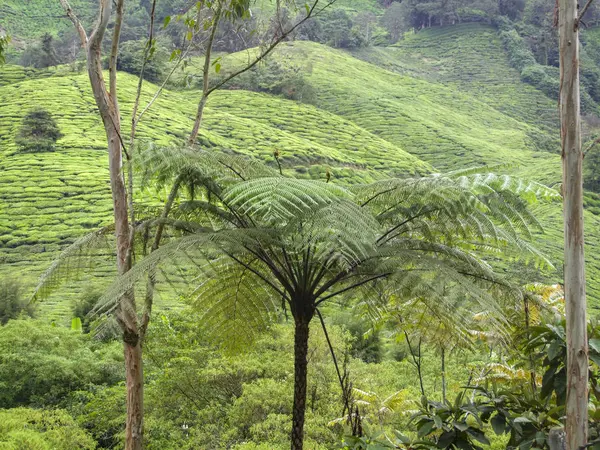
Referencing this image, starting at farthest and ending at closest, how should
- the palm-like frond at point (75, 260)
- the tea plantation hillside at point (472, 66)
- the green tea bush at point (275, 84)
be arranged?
the tea plantation hillside at point (472, 66), the green tea bush at point (275, 84), the palm-like frond at point (75, 260)

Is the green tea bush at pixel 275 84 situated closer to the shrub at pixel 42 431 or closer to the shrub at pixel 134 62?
the shrub at pixel 134 62

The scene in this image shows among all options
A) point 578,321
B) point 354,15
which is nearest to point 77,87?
point 578,321

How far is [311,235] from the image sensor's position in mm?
2561

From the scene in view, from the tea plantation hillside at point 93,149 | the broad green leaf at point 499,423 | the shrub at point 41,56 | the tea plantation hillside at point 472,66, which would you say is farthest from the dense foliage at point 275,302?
the tea plantation hillside at point 472,66

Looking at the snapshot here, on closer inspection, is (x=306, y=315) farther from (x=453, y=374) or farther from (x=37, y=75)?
(x=37, y=75)

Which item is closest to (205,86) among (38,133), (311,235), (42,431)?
(311,235)

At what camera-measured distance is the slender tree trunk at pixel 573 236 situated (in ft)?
6.34

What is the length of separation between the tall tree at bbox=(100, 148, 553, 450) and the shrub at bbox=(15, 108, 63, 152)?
63.7 feet

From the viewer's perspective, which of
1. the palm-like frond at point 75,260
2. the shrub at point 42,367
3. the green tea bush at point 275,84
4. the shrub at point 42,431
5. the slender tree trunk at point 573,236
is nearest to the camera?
the slender tree trunk at point 573,236

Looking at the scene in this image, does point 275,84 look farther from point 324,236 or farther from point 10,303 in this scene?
point 324,236

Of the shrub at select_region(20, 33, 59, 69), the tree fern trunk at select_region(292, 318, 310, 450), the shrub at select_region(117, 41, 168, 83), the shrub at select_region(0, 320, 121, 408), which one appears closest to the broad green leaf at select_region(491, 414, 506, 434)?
the tree fern trunk at select_region(292, 318, 310, 450)

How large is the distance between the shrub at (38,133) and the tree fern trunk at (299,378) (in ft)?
65.4

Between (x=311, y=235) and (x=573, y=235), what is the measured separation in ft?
3.41

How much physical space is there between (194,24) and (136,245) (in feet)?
4.65
